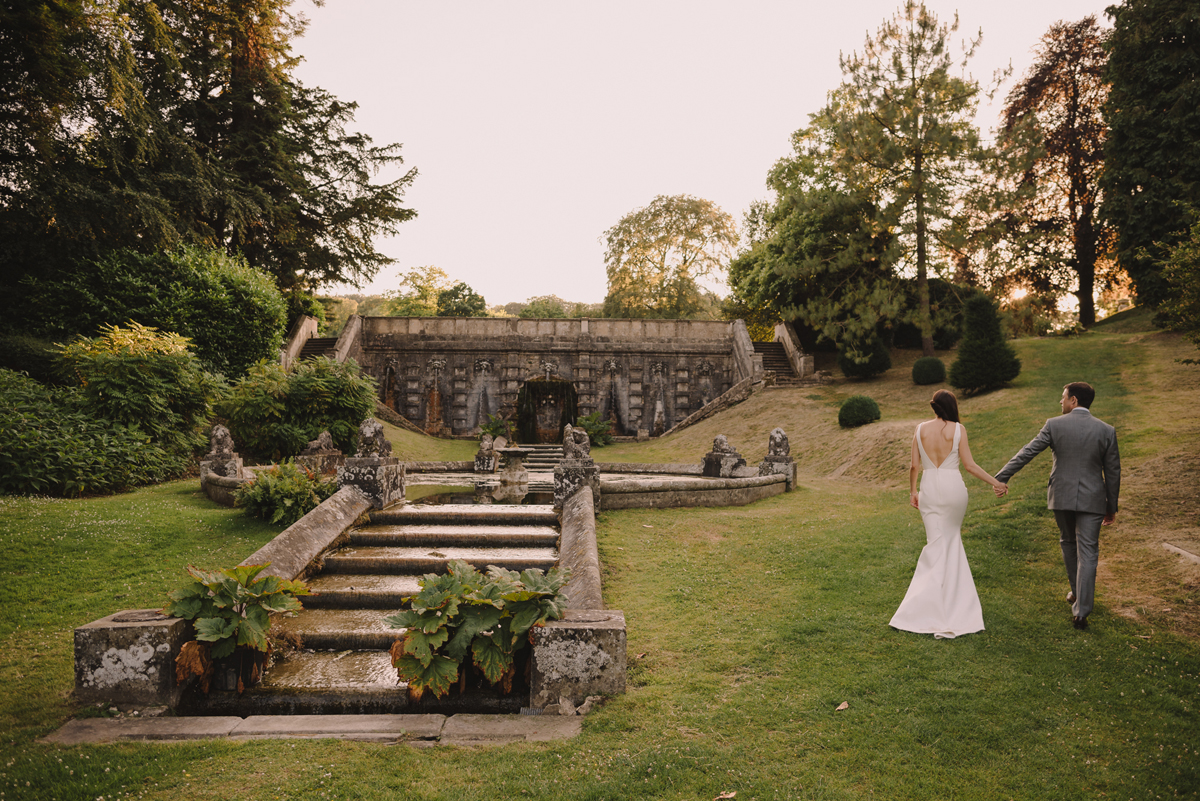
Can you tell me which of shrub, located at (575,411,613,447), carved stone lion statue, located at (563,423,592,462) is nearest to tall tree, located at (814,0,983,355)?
shrub, located at (575,411,613,447)

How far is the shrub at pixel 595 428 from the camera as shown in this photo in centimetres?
2539

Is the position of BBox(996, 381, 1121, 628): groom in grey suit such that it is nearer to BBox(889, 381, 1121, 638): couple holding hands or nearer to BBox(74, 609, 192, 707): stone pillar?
BBox(889, 381, 1121, 638): couple holding hands

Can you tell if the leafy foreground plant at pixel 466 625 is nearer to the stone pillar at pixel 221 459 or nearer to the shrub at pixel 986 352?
the stone pillar at pixel 221 459

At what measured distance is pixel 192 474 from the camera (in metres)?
13.6

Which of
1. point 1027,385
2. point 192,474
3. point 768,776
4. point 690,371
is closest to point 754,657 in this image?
point 768,776

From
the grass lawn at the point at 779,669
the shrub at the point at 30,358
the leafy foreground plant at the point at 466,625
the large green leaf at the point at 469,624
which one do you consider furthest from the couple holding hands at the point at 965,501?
the shrub at the point at 30,358

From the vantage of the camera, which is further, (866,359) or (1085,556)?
(866,359)

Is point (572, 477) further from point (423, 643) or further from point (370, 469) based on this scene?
point (423, 643)

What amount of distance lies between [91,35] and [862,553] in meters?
20.3

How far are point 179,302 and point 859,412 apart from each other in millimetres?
20937

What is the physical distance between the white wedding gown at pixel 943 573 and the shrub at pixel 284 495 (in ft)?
24.8

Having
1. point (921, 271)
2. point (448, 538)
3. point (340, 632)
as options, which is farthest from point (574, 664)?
point (921, 271)

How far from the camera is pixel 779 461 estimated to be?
1301 centimetres

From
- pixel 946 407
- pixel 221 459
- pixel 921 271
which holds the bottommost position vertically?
pixel 221 459
